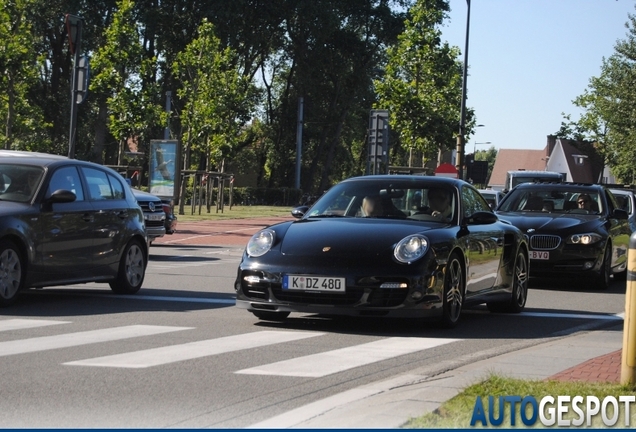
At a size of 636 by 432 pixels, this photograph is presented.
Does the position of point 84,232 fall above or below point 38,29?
below

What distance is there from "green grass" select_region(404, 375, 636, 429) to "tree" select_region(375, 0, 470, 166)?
146 ft

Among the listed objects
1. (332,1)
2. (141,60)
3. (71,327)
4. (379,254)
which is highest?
(332,1)

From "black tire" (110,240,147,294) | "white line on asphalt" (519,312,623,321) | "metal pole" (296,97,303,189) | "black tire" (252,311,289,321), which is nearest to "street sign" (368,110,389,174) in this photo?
"black tire" (110,240,147,294)

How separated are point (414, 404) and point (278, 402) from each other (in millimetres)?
860

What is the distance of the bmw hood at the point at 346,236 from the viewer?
11070 millimetres

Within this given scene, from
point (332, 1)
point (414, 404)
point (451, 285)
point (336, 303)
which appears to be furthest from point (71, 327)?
point (332, 1)

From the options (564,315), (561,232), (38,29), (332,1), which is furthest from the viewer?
(332,1)

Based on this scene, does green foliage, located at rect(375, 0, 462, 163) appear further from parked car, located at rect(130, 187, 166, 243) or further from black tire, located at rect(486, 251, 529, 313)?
black tire, located at rect(486, 251, 529, 313)

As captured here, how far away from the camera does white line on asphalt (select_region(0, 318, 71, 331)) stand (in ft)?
35.3

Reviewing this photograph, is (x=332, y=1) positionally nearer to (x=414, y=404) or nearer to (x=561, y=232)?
(x=561, y=232)

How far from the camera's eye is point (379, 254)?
11.0 meters

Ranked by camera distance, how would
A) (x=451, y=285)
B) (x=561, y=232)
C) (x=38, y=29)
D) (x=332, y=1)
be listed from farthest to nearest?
1. (x=332, y=1)
2. (x=38, y=29)
3. (x=561, y=232)
4. (x=451, y=285)

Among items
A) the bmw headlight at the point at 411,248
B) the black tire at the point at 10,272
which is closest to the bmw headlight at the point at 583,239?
the bmw headlight at the point at 411,248

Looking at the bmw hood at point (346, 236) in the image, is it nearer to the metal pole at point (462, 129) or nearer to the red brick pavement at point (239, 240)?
the red brick pavement at point (239, 240)
